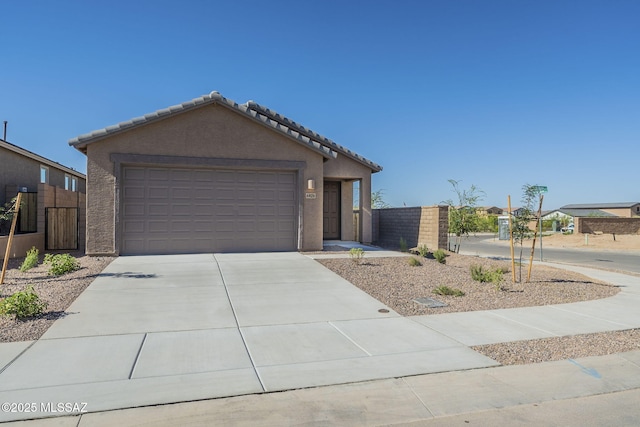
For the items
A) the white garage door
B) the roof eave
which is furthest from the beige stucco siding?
the white garage door

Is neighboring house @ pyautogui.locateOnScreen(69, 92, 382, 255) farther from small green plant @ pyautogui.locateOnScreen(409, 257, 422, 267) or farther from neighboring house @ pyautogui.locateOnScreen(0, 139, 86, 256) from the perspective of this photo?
small green plant @ pyautogui.locateOnScreen(409, 257, 422, 267)

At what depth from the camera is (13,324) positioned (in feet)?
21.9

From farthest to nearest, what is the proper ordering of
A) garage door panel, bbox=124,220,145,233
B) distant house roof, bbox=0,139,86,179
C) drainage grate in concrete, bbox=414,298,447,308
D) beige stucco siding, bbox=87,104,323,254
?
distant house roof, bbox=0,139,86,179 → garage door panel, bbox=124,220,145,233 → beige stucco siding, bbox=87,104,323,254 → drainage grate in concrete, bbox=414,298,447,308

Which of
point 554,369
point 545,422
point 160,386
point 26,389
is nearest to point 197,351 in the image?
point 160,386

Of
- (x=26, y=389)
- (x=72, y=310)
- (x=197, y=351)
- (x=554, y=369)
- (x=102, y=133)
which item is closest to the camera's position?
(x=26, y=389)

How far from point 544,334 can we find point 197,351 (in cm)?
510

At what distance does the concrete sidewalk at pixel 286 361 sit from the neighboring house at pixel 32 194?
7.76 m

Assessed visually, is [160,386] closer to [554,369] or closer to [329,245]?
[554,369]

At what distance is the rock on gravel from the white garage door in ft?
5.09

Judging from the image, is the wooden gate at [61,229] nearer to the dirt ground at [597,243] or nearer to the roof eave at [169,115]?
the roof eave at [169,115]

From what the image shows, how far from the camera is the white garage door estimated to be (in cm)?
1333

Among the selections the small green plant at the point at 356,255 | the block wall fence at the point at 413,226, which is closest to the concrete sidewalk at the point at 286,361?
the small green plant at the point at 356,255

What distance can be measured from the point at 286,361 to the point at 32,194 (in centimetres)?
1705

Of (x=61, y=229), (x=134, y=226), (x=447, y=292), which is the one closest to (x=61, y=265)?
(x=134, y=226)
